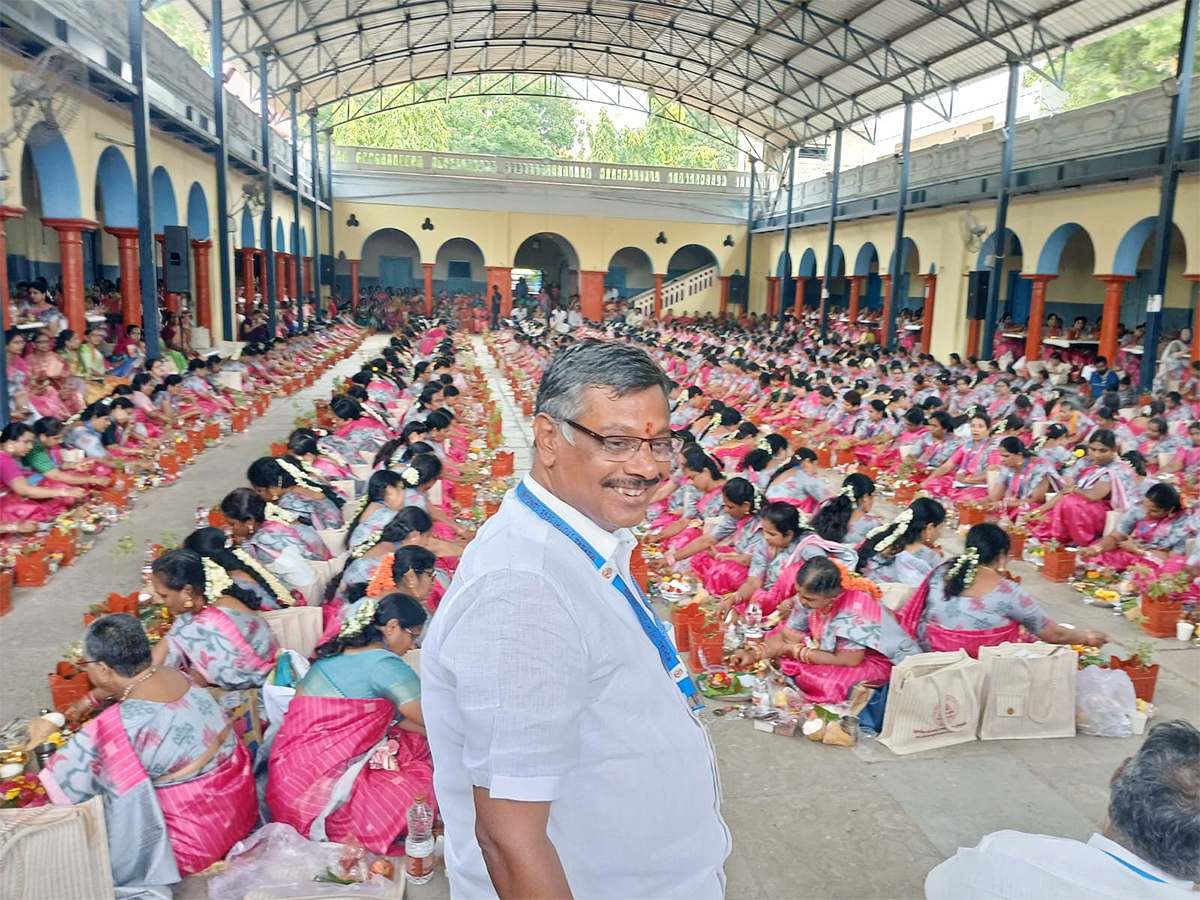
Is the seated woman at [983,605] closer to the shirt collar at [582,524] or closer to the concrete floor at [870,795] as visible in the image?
the concrete floor at [870,795]

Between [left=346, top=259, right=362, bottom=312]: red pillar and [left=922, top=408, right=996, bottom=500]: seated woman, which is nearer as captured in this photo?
[left=922, top=408, right=996, bottom=500]: seated woman

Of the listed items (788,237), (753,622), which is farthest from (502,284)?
(753,622)

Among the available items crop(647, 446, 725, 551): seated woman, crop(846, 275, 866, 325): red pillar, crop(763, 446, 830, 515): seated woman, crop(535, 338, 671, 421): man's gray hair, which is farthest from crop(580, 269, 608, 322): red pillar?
crop(535, 338, 671, 421): man's gray hair

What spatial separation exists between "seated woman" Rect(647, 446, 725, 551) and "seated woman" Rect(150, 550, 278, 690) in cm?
313

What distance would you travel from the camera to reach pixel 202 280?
15523mm

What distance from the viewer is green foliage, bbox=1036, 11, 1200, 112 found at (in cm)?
2055

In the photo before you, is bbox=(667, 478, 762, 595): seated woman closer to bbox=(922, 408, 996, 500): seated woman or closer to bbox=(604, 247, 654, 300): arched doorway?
bbox=(922, 408, 996, 500): seated woman

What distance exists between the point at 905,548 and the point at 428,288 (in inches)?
976

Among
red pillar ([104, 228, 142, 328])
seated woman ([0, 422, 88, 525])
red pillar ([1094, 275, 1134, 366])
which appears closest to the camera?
seated woman ([0, 422, 88, 525])

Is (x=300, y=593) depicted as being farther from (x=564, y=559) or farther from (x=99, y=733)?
(x=564, y=559)

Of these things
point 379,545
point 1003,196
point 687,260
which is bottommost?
point 379,545

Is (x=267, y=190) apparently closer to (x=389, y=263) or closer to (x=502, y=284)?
(x=502, y=284)

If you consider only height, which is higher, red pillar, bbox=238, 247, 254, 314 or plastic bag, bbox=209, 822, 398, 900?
red pillar, bbox=238, 247, 254, 314

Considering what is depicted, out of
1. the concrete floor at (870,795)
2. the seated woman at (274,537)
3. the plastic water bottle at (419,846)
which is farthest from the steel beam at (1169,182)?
the plastic water bottle at (419,846)
